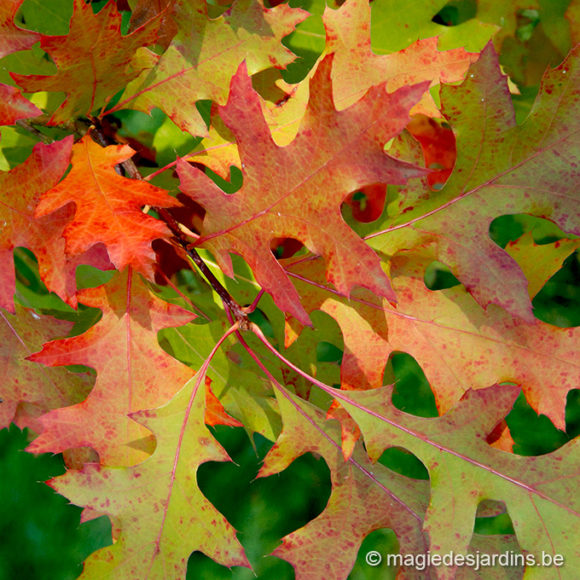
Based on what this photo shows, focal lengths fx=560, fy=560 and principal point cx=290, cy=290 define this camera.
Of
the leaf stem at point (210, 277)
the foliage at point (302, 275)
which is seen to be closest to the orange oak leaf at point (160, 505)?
the foliage at point (302, 275)

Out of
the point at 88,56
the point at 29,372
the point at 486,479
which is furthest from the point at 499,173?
the point at 29,372

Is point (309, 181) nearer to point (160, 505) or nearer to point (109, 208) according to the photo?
point (109, 208)

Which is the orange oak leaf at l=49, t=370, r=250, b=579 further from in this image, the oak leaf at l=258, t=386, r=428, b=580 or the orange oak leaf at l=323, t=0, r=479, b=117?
the orange oak leaf at l=323, t=0, r=479, b=117

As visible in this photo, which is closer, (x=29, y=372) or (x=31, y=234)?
(x=31, y=234)

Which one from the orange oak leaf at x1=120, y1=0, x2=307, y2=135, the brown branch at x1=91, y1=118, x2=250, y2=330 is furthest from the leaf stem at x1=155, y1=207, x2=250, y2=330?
the orange oak leaf at x1=120, y1=0, x2=307, y2=135

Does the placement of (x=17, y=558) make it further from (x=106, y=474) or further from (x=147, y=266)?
(x=147, y=266)

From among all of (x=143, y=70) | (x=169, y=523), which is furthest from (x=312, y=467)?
(x=143, y=70)
